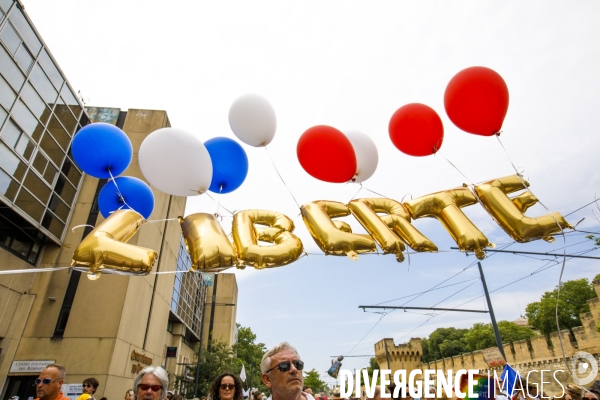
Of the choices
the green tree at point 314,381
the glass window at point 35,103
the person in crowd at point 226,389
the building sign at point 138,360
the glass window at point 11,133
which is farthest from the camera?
the green tree at point 314,381

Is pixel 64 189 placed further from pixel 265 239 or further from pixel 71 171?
pixel 265 239

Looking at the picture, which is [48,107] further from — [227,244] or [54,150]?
[227,244]

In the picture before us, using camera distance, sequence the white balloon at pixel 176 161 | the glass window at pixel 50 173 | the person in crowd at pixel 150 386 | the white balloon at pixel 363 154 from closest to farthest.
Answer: the person in crowd at pixel 150 386 < the white balloon at pixel 176 161 < the white balloon at pixel 363 154 < the glass window at pixel 50 173

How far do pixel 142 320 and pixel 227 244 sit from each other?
13824 mm

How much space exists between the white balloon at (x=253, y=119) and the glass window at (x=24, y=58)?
10.8 meters

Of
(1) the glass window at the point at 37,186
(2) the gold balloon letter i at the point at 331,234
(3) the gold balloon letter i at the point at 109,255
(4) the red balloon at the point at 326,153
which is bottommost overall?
(3) the gold balloon letter i at the point at 109,255

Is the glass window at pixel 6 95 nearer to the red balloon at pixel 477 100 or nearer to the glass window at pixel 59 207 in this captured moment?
the glass window at pixel 59 207

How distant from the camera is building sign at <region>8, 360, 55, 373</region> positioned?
1243cm

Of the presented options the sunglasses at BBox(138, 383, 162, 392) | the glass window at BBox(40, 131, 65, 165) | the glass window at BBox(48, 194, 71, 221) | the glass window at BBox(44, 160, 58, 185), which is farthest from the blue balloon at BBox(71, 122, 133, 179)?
the glass window at BBox(48, 194, 71, 221)

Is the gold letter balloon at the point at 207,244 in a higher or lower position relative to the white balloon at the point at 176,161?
lower

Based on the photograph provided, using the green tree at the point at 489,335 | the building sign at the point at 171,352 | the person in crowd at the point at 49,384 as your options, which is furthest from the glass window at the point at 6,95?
the green tree at the point at 489,335

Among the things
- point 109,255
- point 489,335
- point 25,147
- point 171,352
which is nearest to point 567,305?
point 489,335

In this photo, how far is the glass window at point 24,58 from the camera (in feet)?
38.0

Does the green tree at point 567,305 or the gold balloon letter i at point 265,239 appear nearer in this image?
the gold balloon letter i at point 265,239
